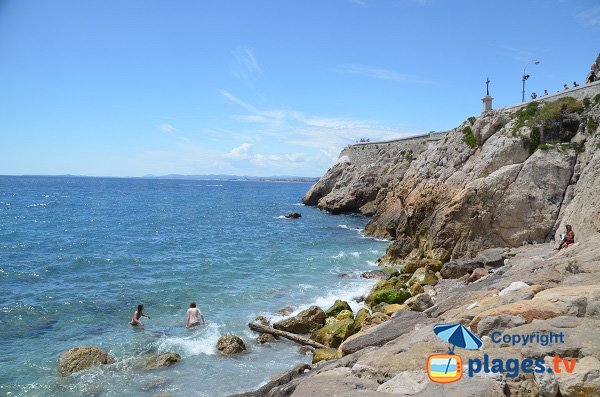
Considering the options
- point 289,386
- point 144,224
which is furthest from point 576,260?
point 144,224

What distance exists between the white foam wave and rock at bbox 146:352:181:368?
599mm

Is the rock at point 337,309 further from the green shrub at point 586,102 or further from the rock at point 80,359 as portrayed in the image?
the green shrub at point 586,102

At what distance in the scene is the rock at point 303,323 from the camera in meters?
16.7

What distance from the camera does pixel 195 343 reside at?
15617mm

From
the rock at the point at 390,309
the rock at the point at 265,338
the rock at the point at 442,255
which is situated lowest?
the rock at the point at 265,338

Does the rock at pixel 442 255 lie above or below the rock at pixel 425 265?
Result: above

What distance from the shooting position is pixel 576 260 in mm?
12352

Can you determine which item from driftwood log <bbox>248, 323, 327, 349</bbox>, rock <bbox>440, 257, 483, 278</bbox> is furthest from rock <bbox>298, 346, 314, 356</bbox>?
rock <bbox>440, 257, 483, 278</bbox>

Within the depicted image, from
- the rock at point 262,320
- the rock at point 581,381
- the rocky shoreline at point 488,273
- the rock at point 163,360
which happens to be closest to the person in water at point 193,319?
the rock at point 262,320

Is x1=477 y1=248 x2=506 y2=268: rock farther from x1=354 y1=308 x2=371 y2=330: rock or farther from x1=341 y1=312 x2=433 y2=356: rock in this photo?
x1=341 y1=312 x2=433 y2=356: rock

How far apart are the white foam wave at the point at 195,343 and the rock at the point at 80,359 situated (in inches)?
78.2

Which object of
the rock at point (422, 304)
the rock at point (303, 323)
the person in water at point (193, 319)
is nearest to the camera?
the rock at point (422, 304)

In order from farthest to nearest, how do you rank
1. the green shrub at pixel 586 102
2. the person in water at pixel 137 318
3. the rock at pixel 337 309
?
the green shrub at pixel 586 102 → the rock at pixel 337 309 → the person in water at pixel 137 318

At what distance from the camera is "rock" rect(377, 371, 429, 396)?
20.4 ft
